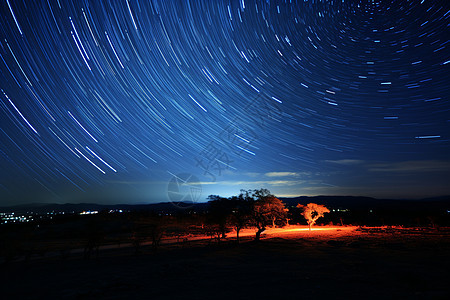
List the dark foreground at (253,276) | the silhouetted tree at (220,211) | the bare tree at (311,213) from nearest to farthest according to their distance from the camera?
1. the dark foreground at (253,276)
2. the silhouetted tree at (220,211)
3. the bare tree at (311,213)

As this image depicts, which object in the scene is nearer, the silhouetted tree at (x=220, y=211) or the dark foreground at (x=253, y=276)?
the dark foreground at (x=253, y=276)

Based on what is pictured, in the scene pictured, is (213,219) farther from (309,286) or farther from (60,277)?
(309,286)

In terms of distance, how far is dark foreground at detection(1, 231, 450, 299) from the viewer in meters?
10.1

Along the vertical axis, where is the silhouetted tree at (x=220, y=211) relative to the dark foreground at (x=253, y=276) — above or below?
above

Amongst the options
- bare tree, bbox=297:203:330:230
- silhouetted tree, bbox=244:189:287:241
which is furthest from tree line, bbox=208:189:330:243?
bare tree, bbox=297:203:330:230

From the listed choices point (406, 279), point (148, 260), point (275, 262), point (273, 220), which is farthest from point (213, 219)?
point (406, 279)

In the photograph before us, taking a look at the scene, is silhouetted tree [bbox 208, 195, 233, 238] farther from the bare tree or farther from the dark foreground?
the bare tree

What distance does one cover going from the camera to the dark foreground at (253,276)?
33.2 feet

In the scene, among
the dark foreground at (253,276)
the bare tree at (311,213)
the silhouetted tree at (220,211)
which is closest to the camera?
the dark foreground at (253,276)

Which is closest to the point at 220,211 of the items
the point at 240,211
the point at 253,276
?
the point at 240,211

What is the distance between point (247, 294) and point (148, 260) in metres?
11.9

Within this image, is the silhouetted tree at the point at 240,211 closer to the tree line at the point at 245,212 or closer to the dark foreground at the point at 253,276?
the tree line at the point at 245,212

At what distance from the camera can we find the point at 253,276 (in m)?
13.0

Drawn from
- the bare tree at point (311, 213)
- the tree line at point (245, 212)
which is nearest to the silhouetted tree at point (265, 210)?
the tree line at point (245, 212)
